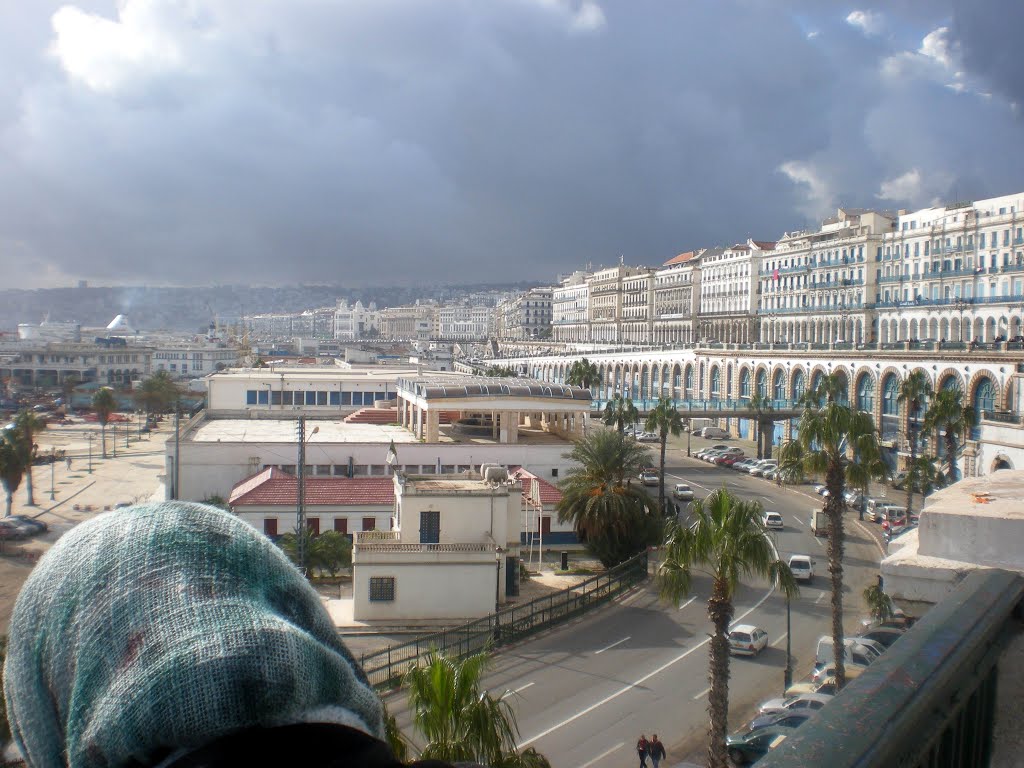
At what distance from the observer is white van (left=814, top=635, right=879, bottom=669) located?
17.4 meters

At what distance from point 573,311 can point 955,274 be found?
71.0 meters

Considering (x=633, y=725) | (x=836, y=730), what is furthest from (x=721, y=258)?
(x=836, y=730)

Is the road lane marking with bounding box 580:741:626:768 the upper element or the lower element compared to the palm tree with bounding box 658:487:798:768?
lower

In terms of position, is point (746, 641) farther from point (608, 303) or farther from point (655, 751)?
point (608, 303)

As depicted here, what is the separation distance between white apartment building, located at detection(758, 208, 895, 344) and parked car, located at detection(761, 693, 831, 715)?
4989 centimetres

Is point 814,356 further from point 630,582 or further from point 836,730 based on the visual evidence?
point 836,730

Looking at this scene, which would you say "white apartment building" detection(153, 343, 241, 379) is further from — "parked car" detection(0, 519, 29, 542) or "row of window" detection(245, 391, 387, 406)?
"parked car" detection(0, 519, 29, 542)

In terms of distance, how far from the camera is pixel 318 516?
29047mm

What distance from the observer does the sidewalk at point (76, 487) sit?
30.5 metres

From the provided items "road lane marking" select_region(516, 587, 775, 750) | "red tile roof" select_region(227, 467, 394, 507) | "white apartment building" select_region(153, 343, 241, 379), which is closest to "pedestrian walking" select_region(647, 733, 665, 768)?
"road lane marking" select_region(516, 587, 775, 750)

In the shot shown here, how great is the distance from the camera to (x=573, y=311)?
12319 cm

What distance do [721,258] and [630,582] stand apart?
6280 centimetres

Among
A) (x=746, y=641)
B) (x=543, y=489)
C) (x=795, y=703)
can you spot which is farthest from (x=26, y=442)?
(x=795, y=703)

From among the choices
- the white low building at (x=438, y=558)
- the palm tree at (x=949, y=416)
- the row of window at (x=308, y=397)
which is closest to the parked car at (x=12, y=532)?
the row of window at (x=308, y=397)
